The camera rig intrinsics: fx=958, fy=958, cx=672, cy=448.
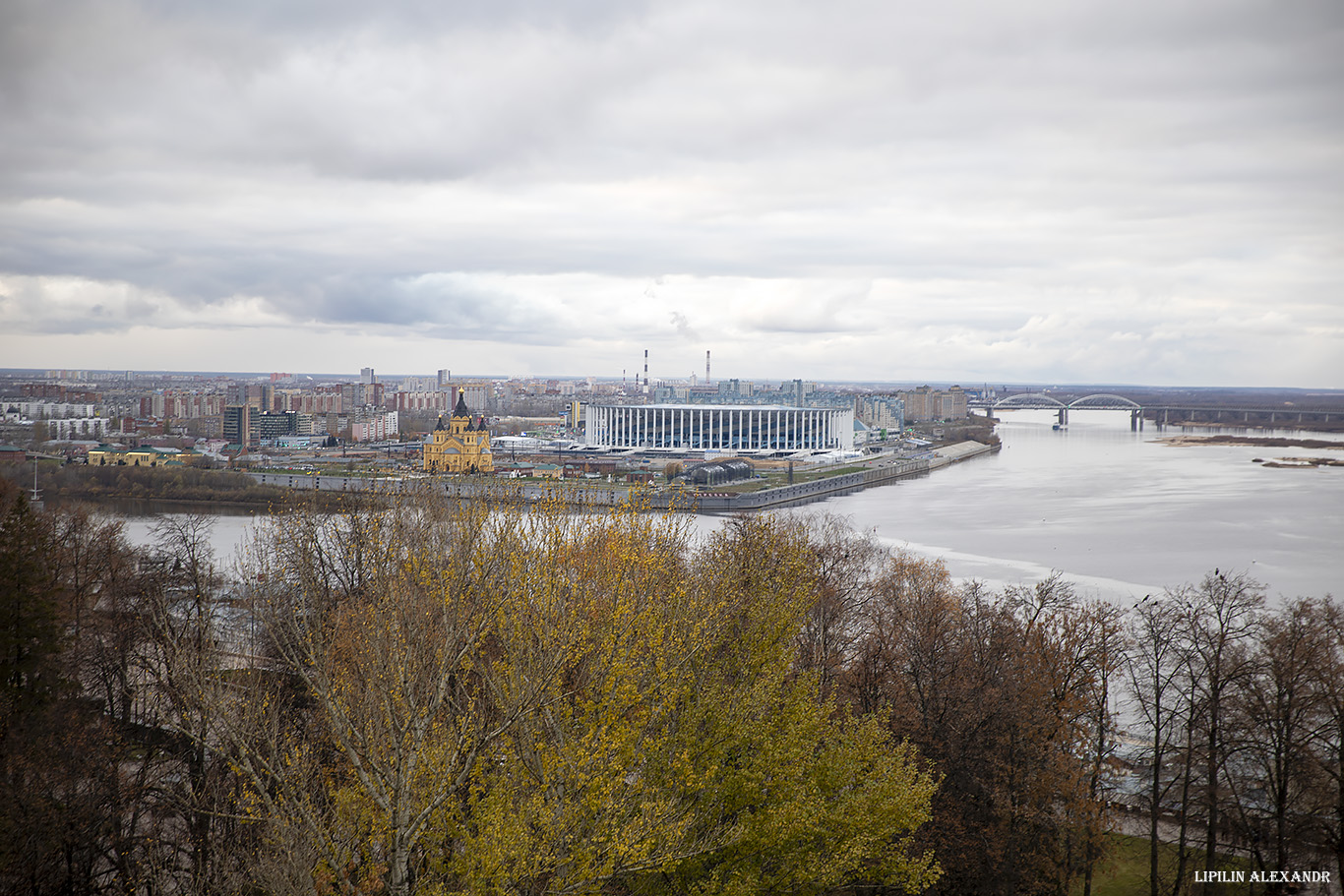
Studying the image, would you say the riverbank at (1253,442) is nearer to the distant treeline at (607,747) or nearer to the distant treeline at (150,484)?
the distant treeline at (150,484)

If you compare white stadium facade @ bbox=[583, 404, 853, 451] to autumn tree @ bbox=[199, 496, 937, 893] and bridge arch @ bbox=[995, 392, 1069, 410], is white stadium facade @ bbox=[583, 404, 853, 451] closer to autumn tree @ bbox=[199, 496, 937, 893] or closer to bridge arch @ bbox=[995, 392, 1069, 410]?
bridge arch @ bbox=[995, 392, 1069, 410]

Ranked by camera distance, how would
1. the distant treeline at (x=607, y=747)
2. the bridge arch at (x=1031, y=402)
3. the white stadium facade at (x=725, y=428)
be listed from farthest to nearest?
the bridge arch at (x=1031, y=402) → the white stadium facade at (x=725, y=428) → the distant treeline at (x=607, y=747)

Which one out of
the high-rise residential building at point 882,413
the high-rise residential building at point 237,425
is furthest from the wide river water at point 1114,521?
the high-rise residential building at point 237,425

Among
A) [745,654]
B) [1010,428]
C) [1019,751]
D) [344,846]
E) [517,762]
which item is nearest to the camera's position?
[344,846]

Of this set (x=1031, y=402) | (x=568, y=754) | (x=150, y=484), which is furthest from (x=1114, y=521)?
(x=1031, y=402)

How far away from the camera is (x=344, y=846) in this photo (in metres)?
3.66

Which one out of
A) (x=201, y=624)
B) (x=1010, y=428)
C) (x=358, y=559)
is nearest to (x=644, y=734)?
(x=201, y=624)

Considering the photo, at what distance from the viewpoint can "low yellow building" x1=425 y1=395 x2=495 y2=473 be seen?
110ft

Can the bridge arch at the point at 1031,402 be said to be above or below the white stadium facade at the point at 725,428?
above

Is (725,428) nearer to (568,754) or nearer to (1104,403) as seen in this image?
(568,754)

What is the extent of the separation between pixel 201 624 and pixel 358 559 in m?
1.90

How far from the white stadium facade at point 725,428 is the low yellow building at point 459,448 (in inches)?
455

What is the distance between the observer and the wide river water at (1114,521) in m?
15.9

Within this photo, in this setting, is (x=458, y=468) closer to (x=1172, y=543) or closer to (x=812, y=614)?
(x=1172, y=543)
